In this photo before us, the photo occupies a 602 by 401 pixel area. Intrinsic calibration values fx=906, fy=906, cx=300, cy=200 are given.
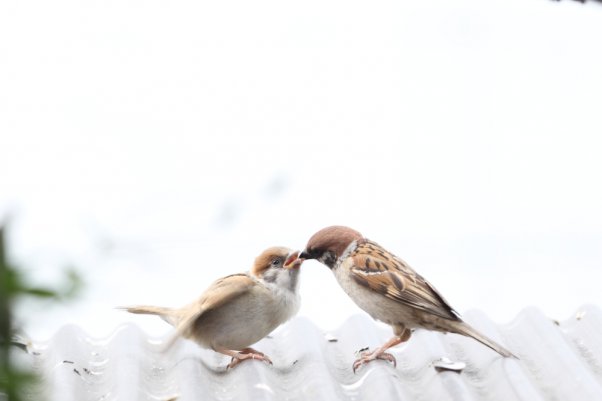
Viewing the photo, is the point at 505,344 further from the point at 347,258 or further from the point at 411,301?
the point at 347,258

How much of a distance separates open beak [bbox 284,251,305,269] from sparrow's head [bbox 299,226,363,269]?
21cm

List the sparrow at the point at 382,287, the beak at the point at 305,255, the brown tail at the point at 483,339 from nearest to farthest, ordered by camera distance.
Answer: the brown tail at the point at 483,339
the sparrow at the point at 382,287
the beak at the point at 305,255

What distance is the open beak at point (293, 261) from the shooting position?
11.0 feet

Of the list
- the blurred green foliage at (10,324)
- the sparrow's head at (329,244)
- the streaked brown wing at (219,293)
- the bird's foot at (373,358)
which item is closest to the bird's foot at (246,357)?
the streaked brown wing at (219,293)

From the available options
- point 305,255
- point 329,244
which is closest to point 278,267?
point 305,255

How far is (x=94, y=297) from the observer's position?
0.58 m

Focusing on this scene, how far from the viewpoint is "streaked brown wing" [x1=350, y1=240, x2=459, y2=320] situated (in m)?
3.27

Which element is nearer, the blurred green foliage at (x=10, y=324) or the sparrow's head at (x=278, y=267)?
the blurred green foliage at (x=10, y=324)

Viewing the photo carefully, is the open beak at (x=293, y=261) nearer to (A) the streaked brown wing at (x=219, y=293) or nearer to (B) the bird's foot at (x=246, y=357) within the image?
(A) the streaked brown wing at (x=219, y=293)

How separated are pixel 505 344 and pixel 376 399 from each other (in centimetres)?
88

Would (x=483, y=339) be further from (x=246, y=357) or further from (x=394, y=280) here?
(x=246, y=357)

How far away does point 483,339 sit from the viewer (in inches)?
117

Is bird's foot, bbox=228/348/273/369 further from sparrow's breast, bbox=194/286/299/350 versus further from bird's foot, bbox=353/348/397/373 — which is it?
bird's foot, bbox=353/348/397/373

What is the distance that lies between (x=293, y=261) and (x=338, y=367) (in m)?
0.47
